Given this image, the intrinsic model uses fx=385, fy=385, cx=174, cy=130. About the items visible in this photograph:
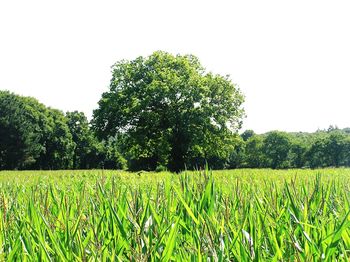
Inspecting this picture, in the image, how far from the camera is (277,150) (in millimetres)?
115375

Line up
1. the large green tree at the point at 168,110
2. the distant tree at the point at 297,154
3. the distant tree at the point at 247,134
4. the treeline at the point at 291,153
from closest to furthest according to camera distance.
→ the large green tree at the point at 168,110 < the treeline at the point at 291,153 < the distant tree at the point at 297,154 < the distant tree at the point at 247,134

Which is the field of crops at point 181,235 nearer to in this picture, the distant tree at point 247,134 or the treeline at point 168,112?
the treeline at point 168,112

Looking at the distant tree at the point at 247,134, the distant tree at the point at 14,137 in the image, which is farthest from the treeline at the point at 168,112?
the distant tree at the point at 247,134

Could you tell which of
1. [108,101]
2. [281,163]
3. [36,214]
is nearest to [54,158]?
[108,101]

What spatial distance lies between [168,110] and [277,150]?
3162 inches

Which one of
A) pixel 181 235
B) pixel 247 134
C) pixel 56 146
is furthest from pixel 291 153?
pixel 181 235

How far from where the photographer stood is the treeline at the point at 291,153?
113562 millimetres

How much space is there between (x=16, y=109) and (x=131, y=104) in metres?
34.2

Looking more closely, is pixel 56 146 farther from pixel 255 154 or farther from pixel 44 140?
pixel 255 154

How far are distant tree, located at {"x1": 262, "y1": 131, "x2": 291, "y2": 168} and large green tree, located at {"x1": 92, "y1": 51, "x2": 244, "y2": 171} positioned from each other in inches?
2886

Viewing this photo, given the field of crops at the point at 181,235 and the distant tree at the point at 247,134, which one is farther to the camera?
the distant tree at the point at 247,134

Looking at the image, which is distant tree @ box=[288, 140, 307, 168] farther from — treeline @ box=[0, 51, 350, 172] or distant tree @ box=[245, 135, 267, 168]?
treeline @ box=[0, 51, 350, 172]

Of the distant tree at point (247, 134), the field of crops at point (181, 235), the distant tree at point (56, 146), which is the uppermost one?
the distant tree at point (247, 134)

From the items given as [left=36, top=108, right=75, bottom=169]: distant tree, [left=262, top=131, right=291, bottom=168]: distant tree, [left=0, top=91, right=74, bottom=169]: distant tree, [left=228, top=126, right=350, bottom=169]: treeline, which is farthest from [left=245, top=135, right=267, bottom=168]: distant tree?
[left=0, top=91, right=74, bottom=169]: distant tree
